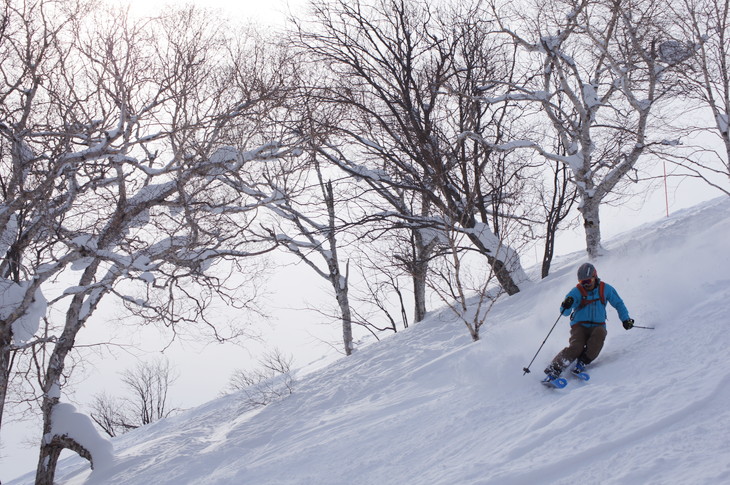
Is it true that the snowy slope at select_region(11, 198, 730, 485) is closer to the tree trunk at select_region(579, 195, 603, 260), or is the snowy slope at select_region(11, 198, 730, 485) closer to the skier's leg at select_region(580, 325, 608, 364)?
the skier's leg at select_region(580, 325, 608, 364)

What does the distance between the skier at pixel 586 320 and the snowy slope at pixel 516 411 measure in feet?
0.74

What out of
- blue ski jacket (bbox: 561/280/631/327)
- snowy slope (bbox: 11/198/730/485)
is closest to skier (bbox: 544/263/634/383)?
blue ski jacket (bbox: 561/280/631/327)

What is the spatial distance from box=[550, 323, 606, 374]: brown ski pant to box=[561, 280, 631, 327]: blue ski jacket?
127 mm

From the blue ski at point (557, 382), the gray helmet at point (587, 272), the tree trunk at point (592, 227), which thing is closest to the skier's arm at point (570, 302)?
the gray helmet at point (587, 272)

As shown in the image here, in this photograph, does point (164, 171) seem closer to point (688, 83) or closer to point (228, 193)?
point (228, 193)

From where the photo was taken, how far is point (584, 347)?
6.71 metres

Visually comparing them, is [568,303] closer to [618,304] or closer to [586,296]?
[586,296]

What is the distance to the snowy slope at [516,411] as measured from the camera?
14.9 ft

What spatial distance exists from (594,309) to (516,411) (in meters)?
1.76

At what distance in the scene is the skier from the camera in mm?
6531

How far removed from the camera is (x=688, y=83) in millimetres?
12859

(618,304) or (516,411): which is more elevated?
(618,304)

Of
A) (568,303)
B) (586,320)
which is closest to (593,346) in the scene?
(586,320)

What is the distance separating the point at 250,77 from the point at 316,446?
22.9 feet
